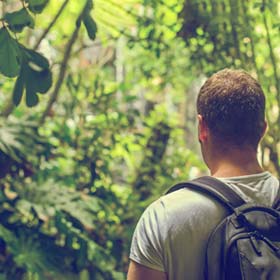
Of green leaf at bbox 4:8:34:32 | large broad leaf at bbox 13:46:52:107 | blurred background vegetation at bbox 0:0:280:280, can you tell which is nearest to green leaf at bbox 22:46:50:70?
large broad leaf at bbox 13:46:52:107

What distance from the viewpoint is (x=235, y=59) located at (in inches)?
141

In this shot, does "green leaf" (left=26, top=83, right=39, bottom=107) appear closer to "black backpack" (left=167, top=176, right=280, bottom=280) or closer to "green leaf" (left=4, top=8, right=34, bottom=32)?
"green leaf" (left=4, top=8, right=34, bottom=32)

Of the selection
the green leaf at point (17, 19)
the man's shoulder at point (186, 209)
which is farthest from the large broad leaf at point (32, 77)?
the man's shoulder at point (186, 209)

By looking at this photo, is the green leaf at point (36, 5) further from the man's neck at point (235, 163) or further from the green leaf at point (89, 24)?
the man's neck at point (235, 163)

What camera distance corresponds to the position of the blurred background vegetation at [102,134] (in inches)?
136

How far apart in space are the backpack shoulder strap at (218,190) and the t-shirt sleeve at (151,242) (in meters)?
0.11

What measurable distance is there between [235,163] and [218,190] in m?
0.10

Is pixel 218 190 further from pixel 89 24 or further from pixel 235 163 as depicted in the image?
pixel 89 24

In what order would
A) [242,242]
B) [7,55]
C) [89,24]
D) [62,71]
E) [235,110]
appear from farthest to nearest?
[62,71] → [89,24] → [7,55] → [235,110] → [242,242]

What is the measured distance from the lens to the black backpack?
1.61m

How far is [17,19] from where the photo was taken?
2.06 meters

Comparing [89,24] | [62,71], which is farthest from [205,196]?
[62,71]

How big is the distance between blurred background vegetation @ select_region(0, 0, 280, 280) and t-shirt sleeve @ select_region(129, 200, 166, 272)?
54.0 inches

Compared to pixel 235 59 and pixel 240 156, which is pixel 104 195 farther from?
pixel 240 156
